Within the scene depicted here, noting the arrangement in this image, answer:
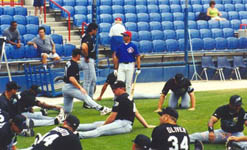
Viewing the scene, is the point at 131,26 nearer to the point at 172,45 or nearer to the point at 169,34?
the point at 169,34

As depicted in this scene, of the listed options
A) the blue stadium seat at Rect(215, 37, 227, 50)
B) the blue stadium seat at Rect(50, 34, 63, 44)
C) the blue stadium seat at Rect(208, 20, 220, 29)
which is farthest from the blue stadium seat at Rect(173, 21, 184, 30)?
the blue stadium seat at Rect(50, 34, 63, 44)

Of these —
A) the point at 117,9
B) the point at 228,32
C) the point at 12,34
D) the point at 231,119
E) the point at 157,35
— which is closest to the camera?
the point at 231,119

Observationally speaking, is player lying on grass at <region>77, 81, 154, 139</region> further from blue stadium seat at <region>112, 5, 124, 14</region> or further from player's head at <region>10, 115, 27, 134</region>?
blue stadium seat at <region>112, 5, 124, 14</region>

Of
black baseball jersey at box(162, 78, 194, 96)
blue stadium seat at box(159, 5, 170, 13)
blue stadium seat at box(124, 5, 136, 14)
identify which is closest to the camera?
black baseball jersey at box(162, 78, 194, 96)

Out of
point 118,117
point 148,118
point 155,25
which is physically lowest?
point 148,118

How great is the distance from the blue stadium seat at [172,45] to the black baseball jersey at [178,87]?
8.57 metres

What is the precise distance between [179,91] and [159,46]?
8467mm

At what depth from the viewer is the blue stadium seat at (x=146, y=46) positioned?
22188 mm

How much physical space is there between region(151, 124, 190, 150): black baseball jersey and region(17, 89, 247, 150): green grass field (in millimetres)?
2146

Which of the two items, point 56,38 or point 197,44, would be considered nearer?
point 56,38

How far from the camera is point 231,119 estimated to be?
34.5 feet

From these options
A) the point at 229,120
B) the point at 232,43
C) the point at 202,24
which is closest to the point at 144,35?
the point at 202,24

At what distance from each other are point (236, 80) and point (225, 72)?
807mm

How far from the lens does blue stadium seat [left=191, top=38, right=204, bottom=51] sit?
76.9 feet
